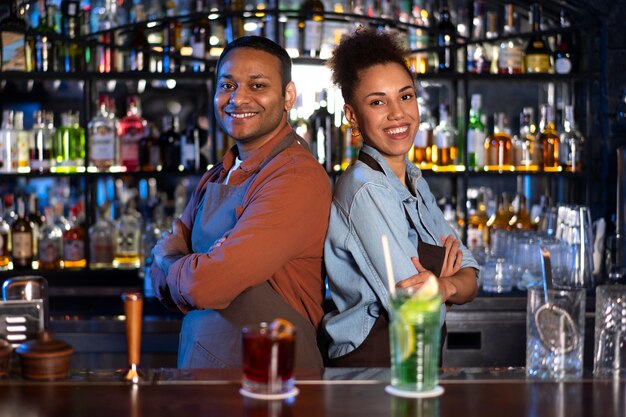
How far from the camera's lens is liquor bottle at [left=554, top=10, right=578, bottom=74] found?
177 inches

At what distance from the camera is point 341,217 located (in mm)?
2266

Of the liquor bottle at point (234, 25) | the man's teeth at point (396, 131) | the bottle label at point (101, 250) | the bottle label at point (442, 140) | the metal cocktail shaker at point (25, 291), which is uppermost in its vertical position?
the liquor bottle at point (234, 25)

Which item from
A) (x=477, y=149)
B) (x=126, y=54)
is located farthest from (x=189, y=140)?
(x=477, y=149)

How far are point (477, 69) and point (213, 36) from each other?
4.03ft

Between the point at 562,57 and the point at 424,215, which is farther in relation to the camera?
the point at 562,57

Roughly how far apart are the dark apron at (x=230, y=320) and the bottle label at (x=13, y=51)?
92.6 inches


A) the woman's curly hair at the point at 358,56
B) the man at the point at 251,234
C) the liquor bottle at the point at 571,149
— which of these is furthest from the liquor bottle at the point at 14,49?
the liquor bottle at the point at 571,149

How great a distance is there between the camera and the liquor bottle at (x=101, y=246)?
4.28m

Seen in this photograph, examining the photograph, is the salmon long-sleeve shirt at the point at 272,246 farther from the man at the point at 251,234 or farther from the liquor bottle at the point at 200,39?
A: the liquor bottle at the point at 200,39

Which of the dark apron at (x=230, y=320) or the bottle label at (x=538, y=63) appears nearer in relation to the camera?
the dark apron at (x=230, y=320)

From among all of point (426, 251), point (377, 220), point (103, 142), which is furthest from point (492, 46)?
point (377, 220)

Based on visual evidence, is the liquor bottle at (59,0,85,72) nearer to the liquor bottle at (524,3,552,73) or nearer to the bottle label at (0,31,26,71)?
the bottle label at (0,31,26,71)

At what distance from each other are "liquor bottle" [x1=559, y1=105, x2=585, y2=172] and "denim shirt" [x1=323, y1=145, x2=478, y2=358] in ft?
7.70

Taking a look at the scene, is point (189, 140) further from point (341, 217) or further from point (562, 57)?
point (341, 217)
